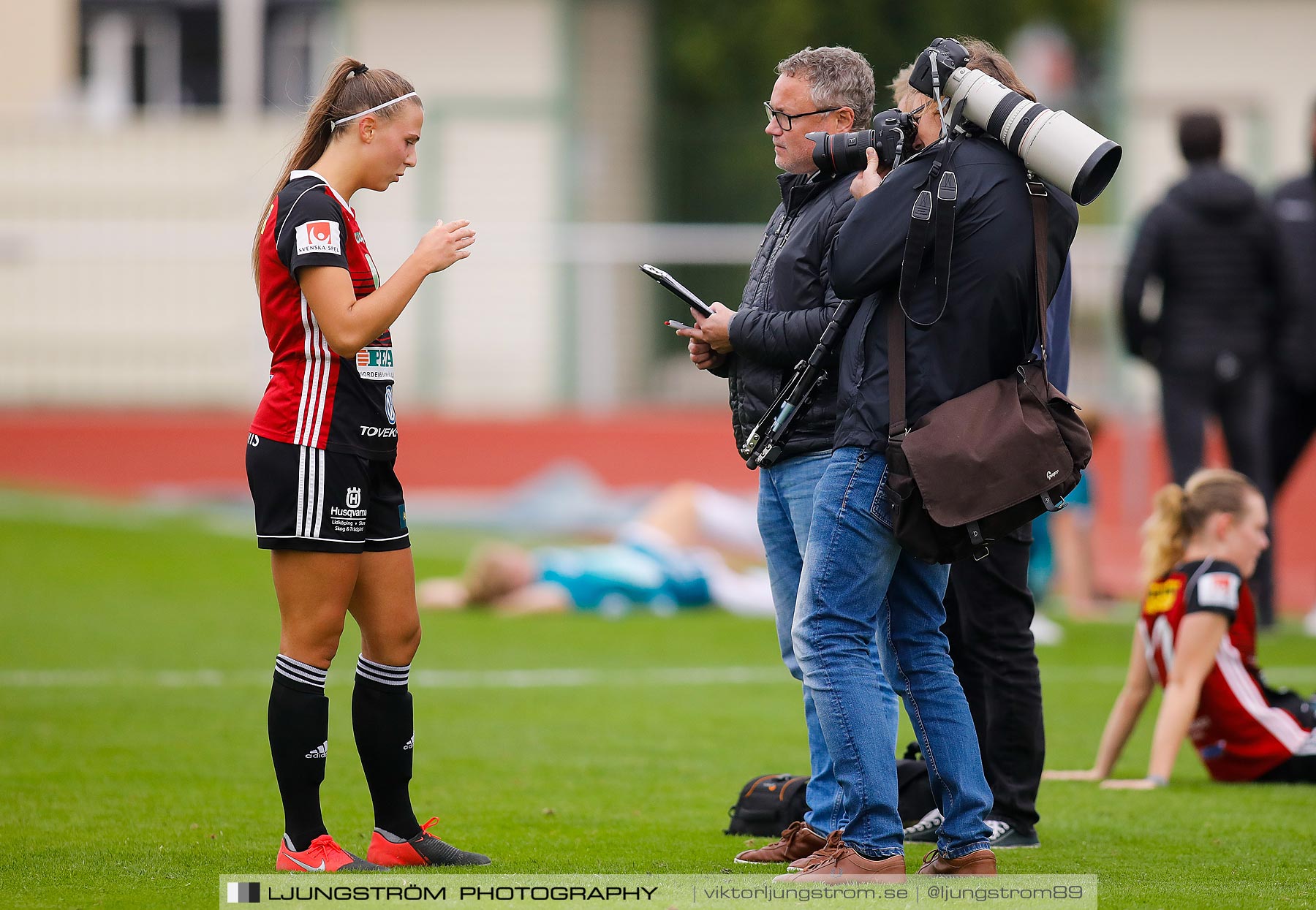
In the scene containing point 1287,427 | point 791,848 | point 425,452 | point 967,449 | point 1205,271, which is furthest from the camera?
point 425,452

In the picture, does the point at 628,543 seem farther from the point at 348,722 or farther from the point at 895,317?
the point at 895,317

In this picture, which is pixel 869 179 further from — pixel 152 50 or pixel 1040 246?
pixel 152 50

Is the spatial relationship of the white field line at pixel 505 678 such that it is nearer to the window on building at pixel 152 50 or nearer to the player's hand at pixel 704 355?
the player's hand at pixel 704 355

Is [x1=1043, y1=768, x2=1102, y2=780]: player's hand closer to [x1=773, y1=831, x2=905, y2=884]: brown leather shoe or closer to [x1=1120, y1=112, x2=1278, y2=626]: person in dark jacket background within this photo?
[x1=773, y1=831, x2=905, y2=884]: brown leather shoe

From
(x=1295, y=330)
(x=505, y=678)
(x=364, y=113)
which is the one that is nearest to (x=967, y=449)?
(x=364, y=113)

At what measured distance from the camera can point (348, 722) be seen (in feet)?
23.1

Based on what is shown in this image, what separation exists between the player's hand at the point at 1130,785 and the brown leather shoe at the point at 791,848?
5.21 feet

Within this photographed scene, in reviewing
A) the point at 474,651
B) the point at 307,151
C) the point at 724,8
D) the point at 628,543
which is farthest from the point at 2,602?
the point at 724,8

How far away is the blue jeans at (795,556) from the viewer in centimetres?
443

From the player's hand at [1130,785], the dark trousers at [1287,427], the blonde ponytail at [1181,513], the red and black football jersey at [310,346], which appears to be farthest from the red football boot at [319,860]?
the dark trousers at [1287,427]

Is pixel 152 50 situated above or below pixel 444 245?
above

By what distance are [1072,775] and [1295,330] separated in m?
4.35

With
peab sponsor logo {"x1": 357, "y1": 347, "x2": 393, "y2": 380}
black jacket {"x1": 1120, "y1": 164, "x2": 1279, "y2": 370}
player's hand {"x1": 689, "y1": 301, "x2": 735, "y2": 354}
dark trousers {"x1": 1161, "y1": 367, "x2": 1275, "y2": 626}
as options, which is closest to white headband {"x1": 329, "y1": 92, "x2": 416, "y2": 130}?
Answer: peab sponsor logo {"x1": 357, "y1": 347, "x2": 393, "y2": 380}

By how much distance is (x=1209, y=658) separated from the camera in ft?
18.3
